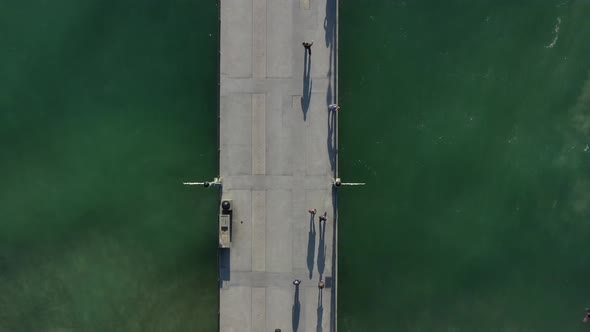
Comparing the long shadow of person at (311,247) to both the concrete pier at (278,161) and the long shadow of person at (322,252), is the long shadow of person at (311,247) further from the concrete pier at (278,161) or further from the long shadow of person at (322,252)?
the long shadow of person at (322,252)

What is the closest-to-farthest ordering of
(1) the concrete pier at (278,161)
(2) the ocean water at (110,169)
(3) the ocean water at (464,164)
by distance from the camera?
(1) the concrete pier at (278,161) < (3) the ocean water at (464,164) < (2) the ocean water at (110,169)

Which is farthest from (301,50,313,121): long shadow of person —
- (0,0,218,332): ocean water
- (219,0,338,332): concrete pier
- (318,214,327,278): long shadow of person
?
(318,214,327,278): long shadow of person

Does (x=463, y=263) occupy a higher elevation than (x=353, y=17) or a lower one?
lower

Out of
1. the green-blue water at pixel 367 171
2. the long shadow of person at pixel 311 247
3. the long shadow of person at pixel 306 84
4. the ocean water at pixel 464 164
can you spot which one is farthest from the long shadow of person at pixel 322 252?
the long shadow of person at pixel 306 84

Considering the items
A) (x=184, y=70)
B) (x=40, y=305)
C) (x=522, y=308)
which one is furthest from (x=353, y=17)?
(x=40, y=305)

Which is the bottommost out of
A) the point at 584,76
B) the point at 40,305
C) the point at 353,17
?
the point at 40,305

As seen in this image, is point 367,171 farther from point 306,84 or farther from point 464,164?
point 306,84

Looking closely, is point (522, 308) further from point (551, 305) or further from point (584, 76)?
point (584, 76)
